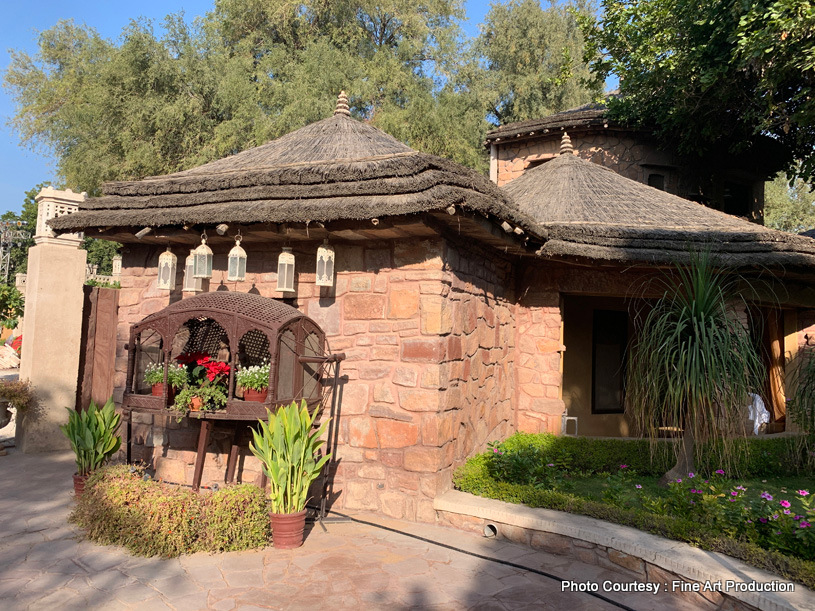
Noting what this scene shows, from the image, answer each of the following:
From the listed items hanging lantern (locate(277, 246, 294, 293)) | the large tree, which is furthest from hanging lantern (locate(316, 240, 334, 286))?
the large tree

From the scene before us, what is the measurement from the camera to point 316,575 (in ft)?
12.5

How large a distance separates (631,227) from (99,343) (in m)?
6.47

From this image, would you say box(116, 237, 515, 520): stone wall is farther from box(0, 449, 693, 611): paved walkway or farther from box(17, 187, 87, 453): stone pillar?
box(17, 187, 87, 453): stone pillar

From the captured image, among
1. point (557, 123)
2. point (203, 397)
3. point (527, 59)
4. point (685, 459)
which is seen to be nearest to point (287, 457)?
point (203, 397)

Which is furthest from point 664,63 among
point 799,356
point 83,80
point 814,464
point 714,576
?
point 83,80

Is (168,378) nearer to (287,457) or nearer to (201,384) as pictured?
(201,384)

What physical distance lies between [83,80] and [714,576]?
805 inches

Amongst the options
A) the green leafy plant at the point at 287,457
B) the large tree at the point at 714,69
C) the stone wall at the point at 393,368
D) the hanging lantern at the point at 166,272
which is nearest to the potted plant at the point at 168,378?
the stone wall at the point at 393,368

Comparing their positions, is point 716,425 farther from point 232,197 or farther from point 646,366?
point 232,197

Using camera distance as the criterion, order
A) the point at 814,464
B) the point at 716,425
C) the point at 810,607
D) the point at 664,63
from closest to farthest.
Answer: the point at 810,607 < the point at 716,425 < the point at 814,464 < the point at 664,63

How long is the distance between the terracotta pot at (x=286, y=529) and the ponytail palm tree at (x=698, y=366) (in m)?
2.87

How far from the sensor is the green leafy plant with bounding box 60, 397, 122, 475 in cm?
514

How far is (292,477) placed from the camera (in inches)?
167

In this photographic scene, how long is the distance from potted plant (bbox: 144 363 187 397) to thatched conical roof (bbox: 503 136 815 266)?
3.50 meters
